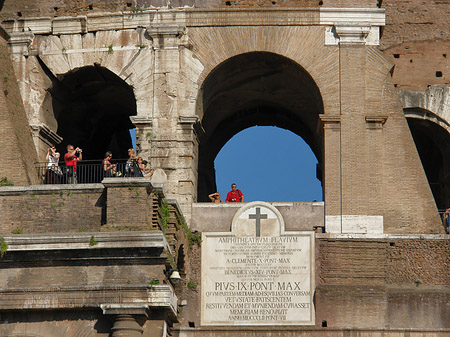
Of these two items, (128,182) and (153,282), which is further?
(128,182)

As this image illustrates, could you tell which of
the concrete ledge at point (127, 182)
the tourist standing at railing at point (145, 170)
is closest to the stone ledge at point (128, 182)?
the concrete ledge at point (127, 182)

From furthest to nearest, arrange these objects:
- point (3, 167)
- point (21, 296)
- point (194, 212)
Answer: point (194, 212), point (3, 167), point (21, 296)

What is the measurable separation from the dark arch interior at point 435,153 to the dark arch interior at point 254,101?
10.1 ft

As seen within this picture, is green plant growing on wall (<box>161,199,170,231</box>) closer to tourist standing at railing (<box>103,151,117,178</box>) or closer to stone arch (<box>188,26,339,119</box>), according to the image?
tourist standing at railing (<box>103,151,117,178</box>)

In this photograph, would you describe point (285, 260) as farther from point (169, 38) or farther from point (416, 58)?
point (416, 58)

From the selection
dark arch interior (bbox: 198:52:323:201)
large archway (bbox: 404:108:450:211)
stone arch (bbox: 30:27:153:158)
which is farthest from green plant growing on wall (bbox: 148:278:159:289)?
large archway (bbox: 404:108:450:211)

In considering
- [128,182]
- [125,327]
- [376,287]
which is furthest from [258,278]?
[125,327]

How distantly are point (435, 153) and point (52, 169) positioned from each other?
12199 millimetres

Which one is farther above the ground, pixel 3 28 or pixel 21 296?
pixel 3 28

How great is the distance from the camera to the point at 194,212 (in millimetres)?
27797

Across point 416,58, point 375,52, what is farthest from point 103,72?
point 416,58

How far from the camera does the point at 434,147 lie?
34000 millimetres

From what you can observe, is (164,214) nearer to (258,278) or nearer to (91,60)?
(258,278)

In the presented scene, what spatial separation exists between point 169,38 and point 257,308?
7.08 m
